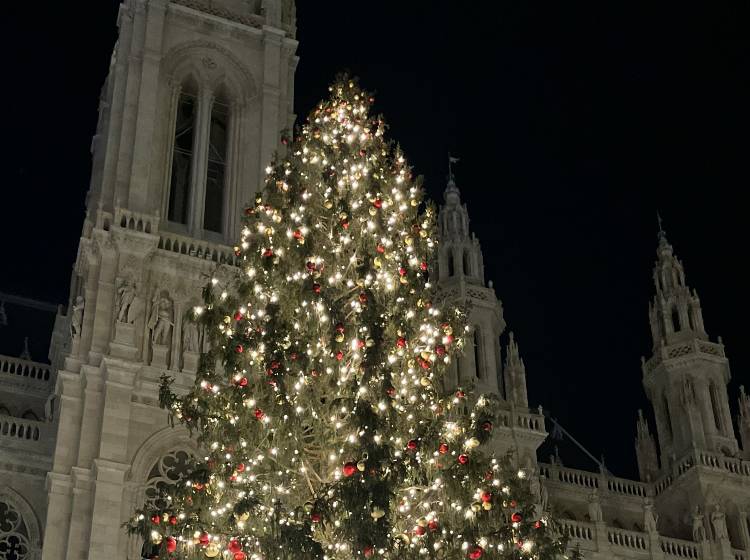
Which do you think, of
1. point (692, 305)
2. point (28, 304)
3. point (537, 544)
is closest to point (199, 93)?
point (28, 304)

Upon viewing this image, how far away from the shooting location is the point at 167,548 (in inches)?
589

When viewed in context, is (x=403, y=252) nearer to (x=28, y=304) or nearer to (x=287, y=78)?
(x=287, y=78)

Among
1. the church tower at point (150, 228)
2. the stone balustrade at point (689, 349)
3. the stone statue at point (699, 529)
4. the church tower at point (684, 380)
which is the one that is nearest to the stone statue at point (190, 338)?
the church tower at point (150, 228)

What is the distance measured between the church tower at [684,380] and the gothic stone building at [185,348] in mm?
60

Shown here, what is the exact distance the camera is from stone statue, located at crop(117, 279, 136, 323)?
2592 cm

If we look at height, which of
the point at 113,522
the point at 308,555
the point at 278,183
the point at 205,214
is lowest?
the point at 308,555

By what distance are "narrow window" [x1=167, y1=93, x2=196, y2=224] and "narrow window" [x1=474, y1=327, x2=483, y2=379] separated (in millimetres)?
9528

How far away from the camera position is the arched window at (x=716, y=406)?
116ft

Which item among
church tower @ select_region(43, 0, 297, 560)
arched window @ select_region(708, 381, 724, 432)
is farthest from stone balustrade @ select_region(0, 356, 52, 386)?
arched window @ select_region(708, 381, 724, 432)

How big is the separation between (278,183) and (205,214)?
1271 centimetres

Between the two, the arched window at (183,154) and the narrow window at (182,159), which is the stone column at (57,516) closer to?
the arched window at (183,154)

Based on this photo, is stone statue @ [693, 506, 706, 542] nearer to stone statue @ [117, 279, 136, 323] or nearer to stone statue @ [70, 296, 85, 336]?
stone statue @ [117, 279, 136, 323]

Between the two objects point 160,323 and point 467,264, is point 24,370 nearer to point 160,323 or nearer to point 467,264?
point 160,323

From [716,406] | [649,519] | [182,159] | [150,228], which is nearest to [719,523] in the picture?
[649,519]
